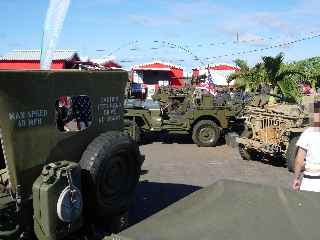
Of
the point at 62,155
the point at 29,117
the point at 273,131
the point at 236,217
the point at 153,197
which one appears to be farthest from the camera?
the point at 273,131

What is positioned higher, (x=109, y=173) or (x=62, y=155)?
(x=62, y=155)

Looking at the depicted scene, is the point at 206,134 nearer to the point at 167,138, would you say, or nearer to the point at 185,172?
the point at 167,138

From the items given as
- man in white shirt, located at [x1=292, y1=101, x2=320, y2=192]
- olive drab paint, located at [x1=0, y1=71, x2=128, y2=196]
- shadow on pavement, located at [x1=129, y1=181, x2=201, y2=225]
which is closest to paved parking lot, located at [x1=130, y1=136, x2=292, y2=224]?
shadow on pavement, located at [x1=129, y1=181, x2=201, y2=225]

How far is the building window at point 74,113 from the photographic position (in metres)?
5.33

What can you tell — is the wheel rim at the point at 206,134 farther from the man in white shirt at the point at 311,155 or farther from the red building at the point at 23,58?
the red building at the point at 23,58

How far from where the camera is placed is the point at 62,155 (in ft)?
15.8

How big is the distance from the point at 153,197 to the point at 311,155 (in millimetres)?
3729

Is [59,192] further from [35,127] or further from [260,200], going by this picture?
[260,200]

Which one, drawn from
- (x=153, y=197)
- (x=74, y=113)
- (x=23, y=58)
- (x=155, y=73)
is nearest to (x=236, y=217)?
(x=74, y=113)

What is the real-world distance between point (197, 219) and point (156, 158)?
384 inches

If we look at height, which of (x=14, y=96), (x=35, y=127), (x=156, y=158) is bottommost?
(x=156, y=158)

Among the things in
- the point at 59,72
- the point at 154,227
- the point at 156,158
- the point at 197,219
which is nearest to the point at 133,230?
the point at 154,227

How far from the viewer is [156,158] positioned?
1244cm

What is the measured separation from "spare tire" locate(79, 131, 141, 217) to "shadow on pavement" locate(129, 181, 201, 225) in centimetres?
134
